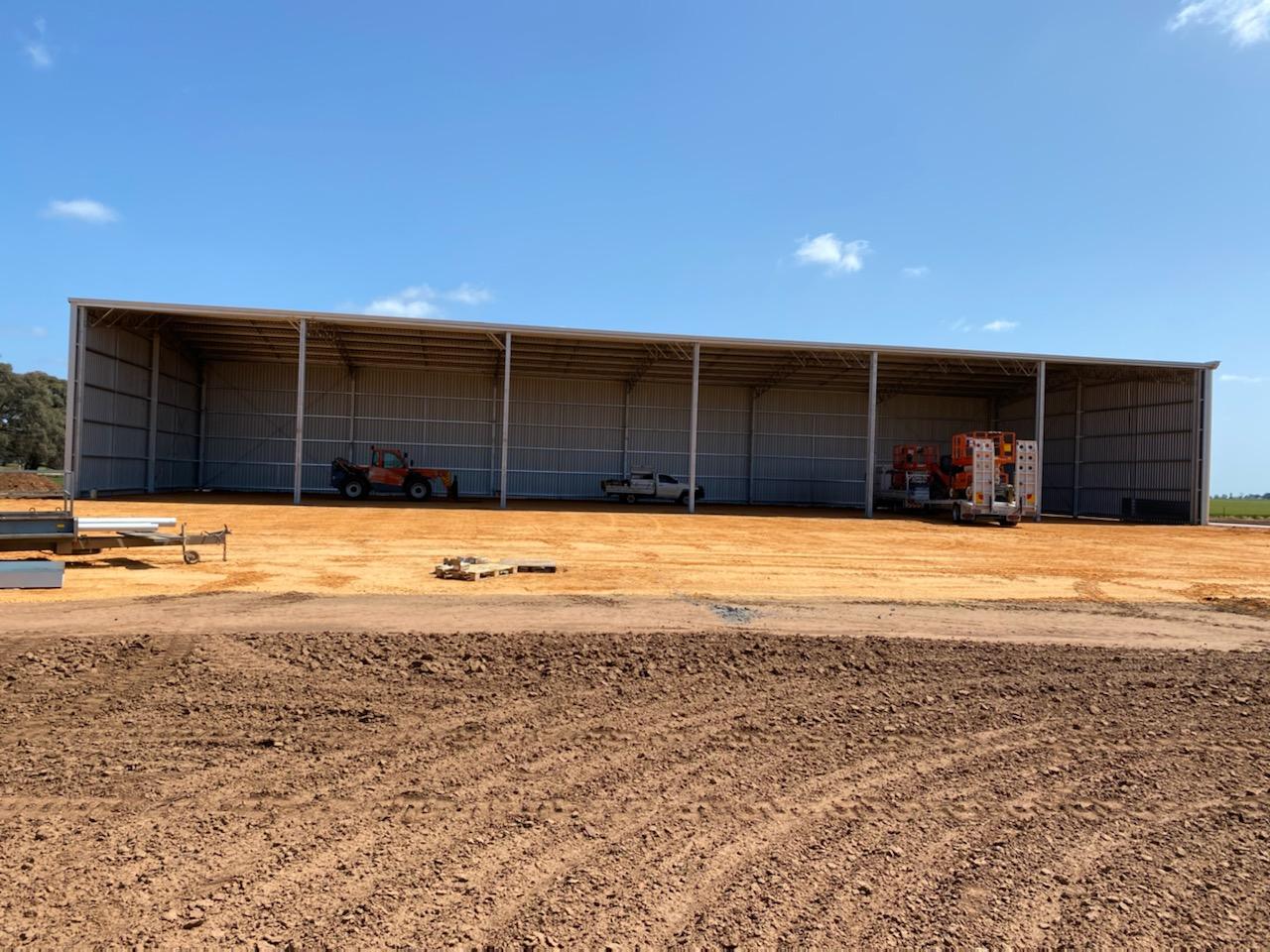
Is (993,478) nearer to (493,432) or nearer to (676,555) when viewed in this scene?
(676,555)

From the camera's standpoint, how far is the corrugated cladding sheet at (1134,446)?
3275cm

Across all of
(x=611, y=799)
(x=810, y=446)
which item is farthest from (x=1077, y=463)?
(x=611, y=799)

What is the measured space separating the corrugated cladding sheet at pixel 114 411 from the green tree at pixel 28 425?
41.4 m

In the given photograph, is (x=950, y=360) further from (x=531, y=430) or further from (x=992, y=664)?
(x=992, y=664)

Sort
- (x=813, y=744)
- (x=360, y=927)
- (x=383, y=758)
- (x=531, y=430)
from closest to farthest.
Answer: (x=360, y=927) < (x=383, y=758) < (x=813, y=744) < (x=531, y=430)

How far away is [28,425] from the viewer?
213 feet

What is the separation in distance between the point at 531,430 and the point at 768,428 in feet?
40.7

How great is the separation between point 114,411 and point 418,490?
11.5 meters

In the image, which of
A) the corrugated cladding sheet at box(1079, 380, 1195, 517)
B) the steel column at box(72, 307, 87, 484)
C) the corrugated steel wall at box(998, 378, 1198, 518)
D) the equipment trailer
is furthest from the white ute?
the equipment trailer

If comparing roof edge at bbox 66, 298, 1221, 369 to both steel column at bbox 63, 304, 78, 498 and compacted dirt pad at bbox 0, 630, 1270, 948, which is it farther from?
compacted dirt pad at bbox 0, 630, 1270, 948

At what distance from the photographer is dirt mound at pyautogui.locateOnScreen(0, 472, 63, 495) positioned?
37.9 metres

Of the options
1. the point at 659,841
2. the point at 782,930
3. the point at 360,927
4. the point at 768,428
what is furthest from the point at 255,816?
the point at 768,428

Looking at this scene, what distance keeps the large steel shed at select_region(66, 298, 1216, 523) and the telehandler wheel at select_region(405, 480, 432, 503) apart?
346 cm

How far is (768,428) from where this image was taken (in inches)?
1644
